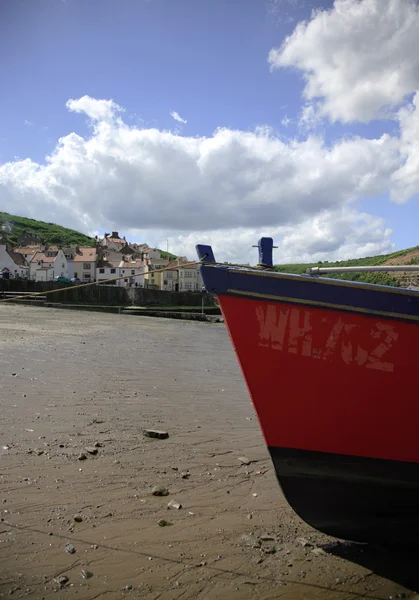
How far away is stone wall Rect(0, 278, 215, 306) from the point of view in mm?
52688

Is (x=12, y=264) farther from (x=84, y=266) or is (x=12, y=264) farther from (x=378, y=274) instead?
(x=378, y=274)

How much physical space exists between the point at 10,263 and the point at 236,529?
274ft

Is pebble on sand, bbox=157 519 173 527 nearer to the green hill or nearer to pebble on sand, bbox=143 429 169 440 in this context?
pebble on sand, bbox=143 429 169 440

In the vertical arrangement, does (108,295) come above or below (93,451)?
above

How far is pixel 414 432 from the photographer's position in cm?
390

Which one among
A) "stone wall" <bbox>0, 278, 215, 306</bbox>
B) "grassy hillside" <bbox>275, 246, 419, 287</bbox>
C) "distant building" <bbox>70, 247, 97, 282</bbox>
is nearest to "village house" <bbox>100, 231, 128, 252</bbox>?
"distant building" <bbox>70, 247, 97, 282</bbox>

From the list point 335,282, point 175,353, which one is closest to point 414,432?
point 335,282

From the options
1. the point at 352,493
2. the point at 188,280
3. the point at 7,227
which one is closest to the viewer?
Answer: the point at 352,493

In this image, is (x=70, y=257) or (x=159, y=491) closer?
(x=159, y=491)

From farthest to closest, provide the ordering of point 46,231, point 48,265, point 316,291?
point 46,231 → point 48,265 → point 316,291

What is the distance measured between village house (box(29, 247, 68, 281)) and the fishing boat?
82.1 m

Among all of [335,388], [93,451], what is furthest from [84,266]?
[335,388]

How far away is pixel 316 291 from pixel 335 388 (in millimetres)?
896

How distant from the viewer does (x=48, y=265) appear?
81.5 m
